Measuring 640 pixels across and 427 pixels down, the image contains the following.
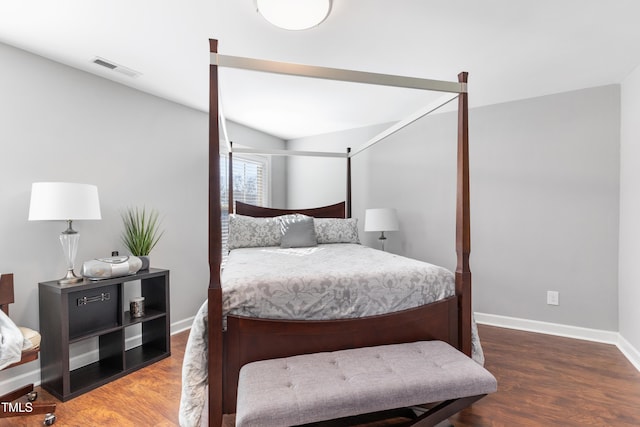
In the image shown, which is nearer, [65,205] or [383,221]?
[65,205]

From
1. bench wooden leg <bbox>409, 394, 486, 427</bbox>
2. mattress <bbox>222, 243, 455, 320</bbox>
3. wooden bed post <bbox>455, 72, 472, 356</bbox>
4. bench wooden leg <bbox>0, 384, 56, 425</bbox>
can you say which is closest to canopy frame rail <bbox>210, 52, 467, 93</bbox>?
wooden bed post <bbox>455, 72, 472, 356</bbox>

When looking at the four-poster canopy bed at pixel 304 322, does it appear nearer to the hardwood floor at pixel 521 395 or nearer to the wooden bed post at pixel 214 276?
the wooden bed post at pixel 214 276

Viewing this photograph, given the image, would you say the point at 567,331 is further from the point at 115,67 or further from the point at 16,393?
the point at 115,67

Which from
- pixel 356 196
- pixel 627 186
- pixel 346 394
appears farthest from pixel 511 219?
pixel 346 394

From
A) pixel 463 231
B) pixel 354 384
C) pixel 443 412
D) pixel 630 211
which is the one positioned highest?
pixel 630 211

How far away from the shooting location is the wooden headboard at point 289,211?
3725mm

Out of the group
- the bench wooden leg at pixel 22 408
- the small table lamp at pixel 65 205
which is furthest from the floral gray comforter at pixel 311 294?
the small table lamp at pixel 65 205

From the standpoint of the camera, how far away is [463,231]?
1.79 meters

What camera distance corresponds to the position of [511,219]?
3.26 meters

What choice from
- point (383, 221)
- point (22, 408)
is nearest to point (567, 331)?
point (383, 221)

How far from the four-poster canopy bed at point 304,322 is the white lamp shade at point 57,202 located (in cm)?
116

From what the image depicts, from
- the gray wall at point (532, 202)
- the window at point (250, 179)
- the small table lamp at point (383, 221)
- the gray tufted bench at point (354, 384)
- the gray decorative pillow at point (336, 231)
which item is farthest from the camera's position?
the window at point (250, 179)

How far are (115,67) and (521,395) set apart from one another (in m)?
3.69

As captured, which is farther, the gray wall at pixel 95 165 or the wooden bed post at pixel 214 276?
the gray wall at pixel 95 165
